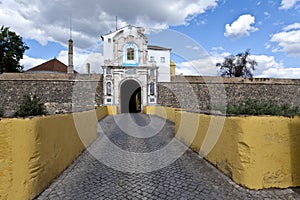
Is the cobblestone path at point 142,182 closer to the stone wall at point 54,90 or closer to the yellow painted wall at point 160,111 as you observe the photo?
the yellow painted wall at point 160,111

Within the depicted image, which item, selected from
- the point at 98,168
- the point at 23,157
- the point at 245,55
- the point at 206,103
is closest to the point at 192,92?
the point at 206,103

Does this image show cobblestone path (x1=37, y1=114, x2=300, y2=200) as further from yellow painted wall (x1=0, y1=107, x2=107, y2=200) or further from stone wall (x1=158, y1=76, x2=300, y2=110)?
stone wall (x1=158, y1=76, x2=300, y2=110)

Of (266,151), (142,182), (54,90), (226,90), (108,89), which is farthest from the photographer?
(226,90)

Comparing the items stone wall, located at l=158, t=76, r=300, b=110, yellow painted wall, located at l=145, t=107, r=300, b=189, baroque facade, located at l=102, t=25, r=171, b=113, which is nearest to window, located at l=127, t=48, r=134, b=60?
baroque facade, located at l=102, t=25, r=171, b=113

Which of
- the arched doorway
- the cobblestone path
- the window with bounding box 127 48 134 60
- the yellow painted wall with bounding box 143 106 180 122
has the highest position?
the window with bounding box 127 48 134 60

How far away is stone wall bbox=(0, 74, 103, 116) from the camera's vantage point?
19.2 metres

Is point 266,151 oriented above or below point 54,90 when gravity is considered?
below

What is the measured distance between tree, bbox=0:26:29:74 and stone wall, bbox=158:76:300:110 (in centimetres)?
1915

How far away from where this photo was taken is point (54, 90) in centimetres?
2023

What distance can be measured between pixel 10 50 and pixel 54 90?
37.1 ft

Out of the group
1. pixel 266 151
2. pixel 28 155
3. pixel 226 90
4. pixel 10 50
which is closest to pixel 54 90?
pixel 10 50

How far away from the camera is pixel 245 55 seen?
114 ft

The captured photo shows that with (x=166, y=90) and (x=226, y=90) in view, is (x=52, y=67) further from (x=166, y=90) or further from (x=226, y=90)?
(x=226, y=90)

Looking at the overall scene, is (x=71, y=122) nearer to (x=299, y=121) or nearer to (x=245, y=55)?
(x=299, y=121)
